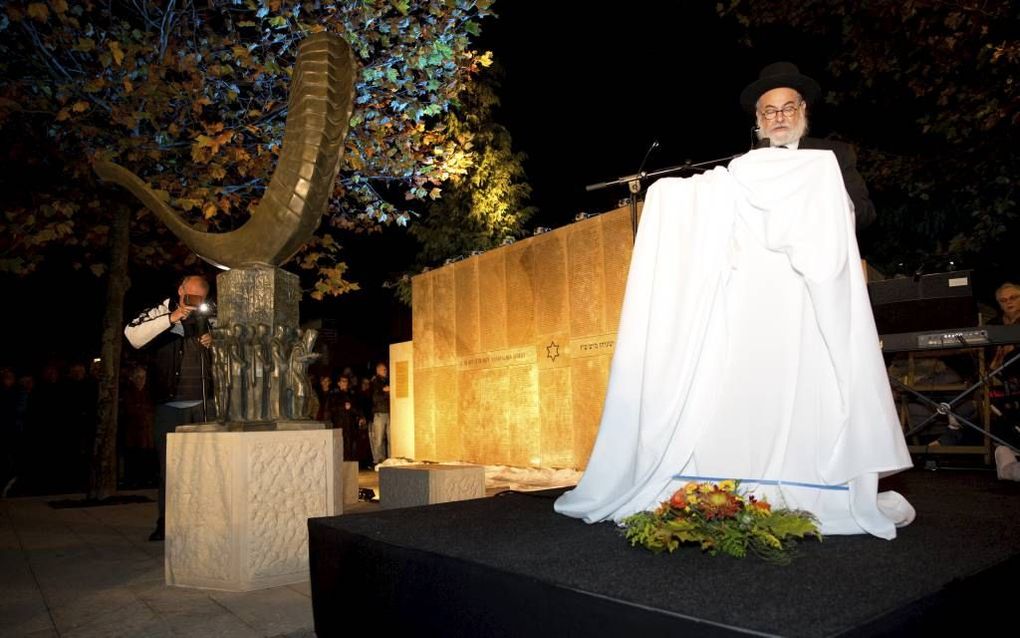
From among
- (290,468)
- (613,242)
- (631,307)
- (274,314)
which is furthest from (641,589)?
(613,242)

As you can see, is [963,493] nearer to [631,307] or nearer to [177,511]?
[631,307]

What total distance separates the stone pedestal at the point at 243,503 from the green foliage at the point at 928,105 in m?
7.14

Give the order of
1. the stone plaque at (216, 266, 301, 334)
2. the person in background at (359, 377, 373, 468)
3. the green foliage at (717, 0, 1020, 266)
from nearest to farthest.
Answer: the stone plaque at (216, 266, 301, 334)
the green foliage at (717, 0, 1020, 266)
the person in background at (359, 377, 373, 468)

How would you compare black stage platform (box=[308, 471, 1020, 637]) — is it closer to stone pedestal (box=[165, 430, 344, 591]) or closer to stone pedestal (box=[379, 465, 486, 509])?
stone pedestal (box=[165, 430, 344, 591])

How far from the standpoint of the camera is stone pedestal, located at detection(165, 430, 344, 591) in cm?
371

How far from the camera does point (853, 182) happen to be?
269 cm

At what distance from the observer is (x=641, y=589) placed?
62.2 inches

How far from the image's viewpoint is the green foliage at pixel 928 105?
7012 millimetres

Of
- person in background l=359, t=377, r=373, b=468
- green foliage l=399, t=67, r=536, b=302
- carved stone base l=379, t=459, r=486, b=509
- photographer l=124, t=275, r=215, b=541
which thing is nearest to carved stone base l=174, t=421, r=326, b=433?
photographer l=124, t=275, r=215, b=541

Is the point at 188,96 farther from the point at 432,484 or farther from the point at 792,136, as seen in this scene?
the point at 792,136

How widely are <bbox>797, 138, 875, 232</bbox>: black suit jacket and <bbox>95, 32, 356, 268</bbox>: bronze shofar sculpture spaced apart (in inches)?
113

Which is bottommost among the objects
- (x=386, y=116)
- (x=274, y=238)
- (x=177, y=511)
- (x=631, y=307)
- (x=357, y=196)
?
(x=177, y=511)

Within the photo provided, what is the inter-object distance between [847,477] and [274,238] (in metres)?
3.48

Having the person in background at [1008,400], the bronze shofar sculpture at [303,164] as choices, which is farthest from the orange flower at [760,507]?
the bronze shofar sculpture at [303,164]
